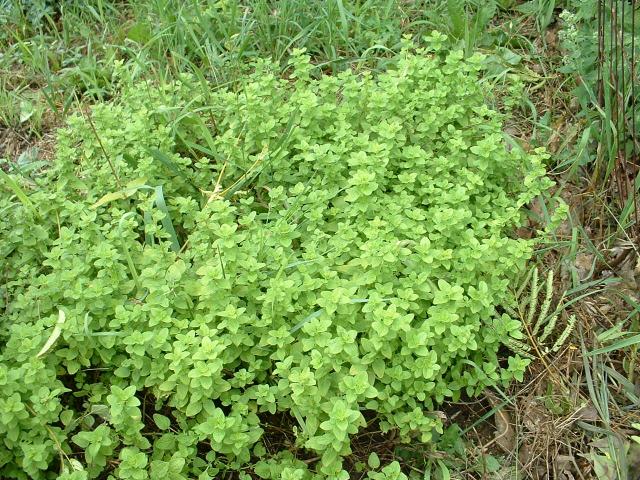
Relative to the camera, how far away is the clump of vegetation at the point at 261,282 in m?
2.46

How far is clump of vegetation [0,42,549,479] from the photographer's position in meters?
2.46

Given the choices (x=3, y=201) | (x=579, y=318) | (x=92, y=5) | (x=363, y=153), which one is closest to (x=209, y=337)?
(x=363, y=153)

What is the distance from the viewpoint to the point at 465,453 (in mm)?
2771

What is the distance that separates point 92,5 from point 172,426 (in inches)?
119

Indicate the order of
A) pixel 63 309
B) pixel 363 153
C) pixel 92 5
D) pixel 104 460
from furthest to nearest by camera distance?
pixel 92 5 < pixel 363 153 < pixel 63 309 < pixel 104 460

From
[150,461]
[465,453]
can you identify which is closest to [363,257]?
[465,453]

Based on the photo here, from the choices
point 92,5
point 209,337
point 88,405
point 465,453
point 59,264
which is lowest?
point 465,453

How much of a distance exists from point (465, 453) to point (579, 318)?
0.81 m

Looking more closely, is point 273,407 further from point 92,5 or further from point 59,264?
point 92,5

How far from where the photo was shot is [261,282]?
271 centimetres

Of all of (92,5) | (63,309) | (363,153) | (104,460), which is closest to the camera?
(104,460)

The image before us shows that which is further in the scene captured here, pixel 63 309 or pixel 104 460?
pixel 63 309

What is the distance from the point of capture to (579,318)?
314cm

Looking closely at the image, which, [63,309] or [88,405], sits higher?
[63,309]
